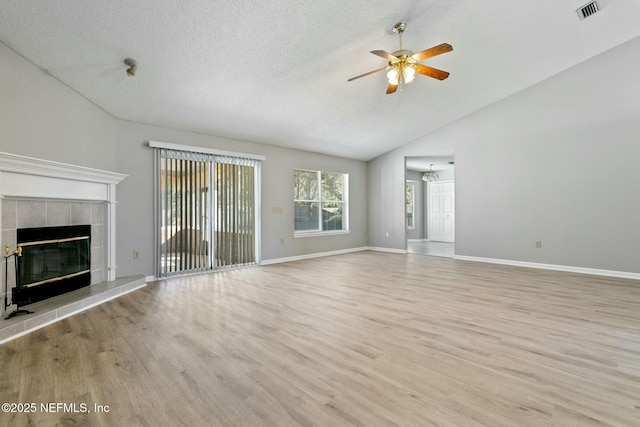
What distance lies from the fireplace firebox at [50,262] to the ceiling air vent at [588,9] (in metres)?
7.20

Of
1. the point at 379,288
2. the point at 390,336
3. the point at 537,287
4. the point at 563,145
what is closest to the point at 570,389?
the point at 390,336

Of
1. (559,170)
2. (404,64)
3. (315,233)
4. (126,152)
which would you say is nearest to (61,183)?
(126,152)

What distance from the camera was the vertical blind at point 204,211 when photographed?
189 inches

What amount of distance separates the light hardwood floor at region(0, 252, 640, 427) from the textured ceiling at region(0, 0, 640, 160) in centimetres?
280

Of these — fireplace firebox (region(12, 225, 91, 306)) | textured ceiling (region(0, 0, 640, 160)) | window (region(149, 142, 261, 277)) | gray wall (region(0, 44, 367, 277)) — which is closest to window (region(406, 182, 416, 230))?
gray wall (region(0, 44, 367, 277))

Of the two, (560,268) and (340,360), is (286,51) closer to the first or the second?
(340,360)

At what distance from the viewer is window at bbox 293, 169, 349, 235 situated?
22.8 ft

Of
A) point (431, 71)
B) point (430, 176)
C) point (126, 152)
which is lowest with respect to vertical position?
point (126, 152)

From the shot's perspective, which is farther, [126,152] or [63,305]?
[126,152]

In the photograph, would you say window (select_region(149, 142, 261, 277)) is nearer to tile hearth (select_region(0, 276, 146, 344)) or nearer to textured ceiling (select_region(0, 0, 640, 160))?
textured ceiling (select_region(0, 0, 640, 160))

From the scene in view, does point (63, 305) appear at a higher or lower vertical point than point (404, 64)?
lower

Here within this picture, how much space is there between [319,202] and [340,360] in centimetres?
551

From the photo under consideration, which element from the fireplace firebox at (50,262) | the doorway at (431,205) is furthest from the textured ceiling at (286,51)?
the doorway at (431,205)

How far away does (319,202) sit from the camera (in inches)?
291
